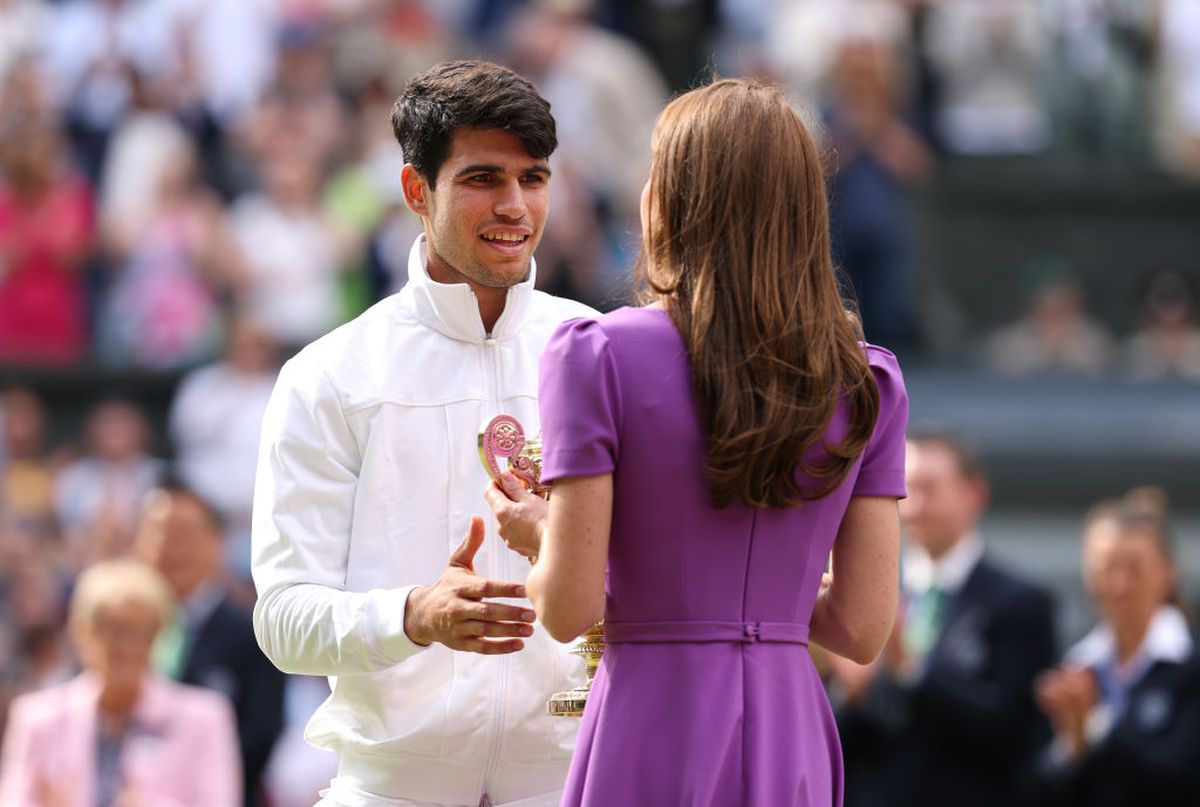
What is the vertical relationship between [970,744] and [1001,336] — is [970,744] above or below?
below

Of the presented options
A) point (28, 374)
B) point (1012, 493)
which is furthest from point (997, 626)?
point (28, 374)

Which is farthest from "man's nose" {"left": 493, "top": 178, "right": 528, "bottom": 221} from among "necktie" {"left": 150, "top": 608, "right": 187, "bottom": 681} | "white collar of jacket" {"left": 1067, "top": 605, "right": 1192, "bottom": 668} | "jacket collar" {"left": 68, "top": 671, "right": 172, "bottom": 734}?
"necktie" {"left": 150, "top": 608, "right": 187, "bottom": 681}

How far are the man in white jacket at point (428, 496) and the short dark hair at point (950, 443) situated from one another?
395cm

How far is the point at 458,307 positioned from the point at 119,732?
10.4 feet

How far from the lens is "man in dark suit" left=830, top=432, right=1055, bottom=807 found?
24.4 ft

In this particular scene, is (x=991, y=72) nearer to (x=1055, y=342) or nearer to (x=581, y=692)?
(x=1055, y=342)

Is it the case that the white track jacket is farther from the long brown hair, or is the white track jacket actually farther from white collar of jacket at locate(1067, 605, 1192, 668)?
white collar of jacket at locate(1067, 605, 1192, 668)

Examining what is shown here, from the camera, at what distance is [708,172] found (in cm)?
331

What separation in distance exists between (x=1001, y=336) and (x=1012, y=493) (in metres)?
1.67

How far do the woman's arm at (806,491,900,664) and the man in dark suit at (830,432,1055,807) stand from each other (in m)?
3.92

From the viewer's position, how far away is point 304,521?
3.83 m

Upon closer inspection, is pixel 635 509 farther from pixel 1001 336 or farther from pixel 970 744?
pixel 1001 336

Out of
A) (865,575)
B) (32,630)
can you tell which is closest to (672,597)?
Result: (865,575)

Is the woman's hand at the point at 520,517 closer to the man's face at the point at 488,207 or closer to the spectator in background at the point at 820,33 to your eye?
the man's face at the point at 488,207
